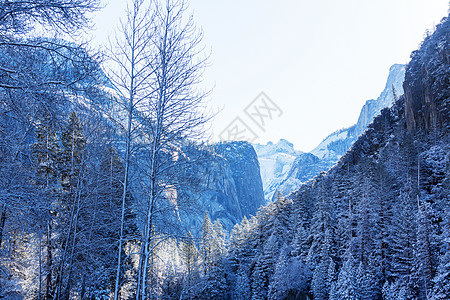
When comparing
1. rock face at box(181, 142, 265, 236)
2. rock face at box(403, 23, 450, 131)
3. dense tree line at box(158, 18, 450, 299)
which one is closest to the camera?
dense tree line at box(158, 18, 450, 299)

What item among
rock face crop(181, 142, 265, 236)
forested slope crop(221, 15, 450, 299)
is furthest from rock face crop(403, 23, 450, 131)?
rock face crop(181, 142, 265, 236)

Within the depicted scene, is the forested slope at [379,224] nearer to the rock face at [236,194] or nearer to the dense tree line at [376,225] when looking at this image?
the dense tree line at [376,225]

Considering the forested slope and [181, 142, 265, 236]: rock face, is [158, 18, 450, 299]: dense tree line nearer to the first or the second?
the forested slope

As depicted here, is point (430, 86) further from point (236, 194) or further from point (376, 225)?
point (236, 194)

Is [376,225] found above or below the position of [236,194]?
below

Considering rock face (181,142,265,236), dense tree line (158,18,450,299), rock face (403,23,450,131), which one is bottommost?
dense tree line (158,18,450,299)

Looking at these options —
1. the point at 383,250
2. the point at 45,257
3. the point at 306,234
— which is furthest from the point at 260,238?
the point at 45,257

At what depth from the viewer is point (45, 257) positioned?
1197 cm

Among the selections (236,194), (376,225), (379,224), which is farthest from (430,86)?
(236,194)

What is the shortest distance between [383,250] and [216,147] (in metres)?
24.5

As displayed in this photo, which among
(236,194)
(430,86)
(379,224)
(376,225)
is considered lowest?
(376,225)

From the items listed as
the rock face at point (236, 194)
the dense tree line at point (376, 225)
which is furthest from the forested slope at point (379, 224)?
the rock face at point (236, 194)

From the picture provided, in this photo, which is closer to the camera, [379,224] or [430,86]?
[379,224]

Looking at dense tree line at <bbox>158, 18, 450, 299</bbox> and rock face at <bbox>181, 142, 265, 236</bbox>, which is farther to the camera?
rock face at <bbox>181, 142, 265, 236</bbox>
